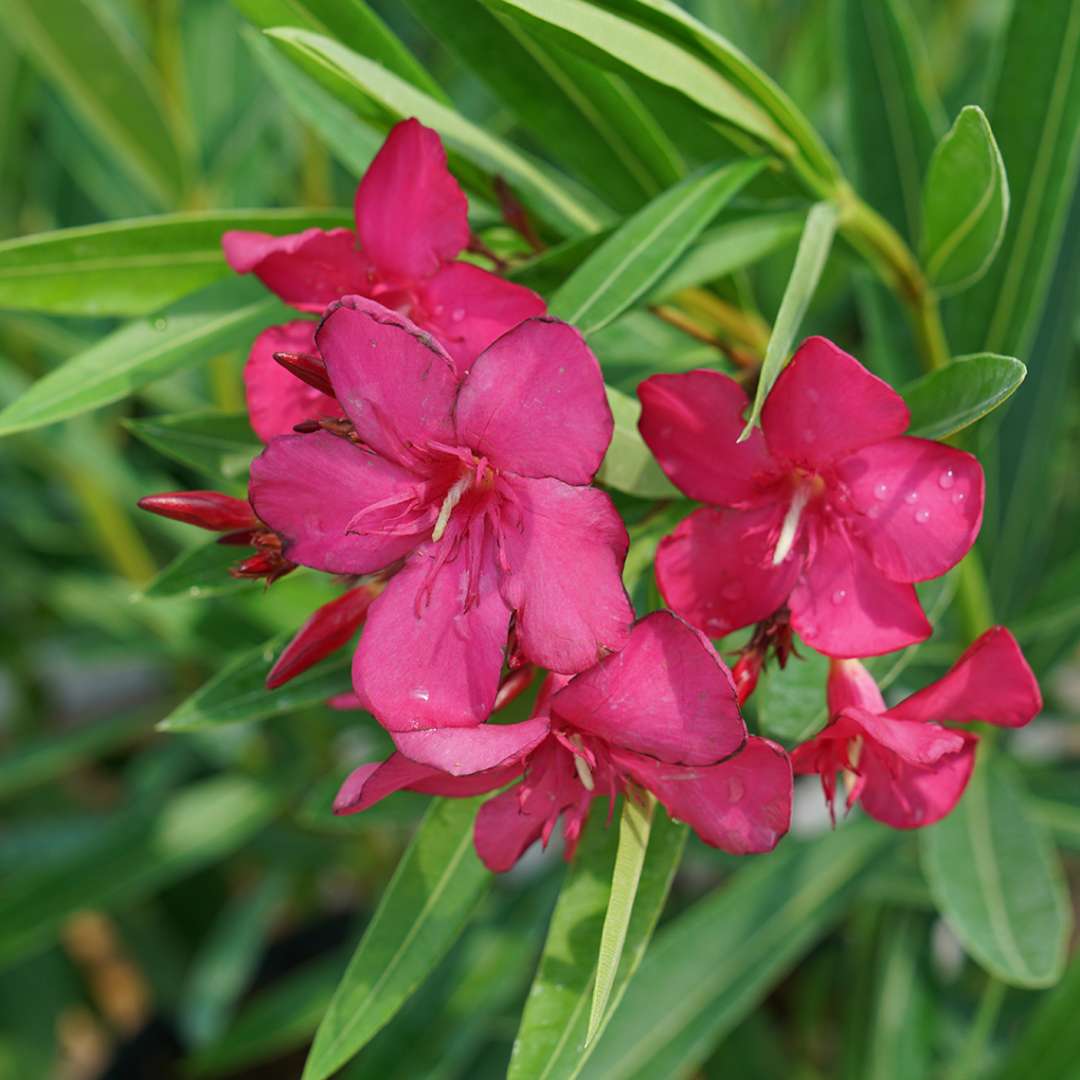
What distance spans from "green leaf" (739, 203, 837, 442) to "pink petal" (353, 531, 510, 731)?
0.14m

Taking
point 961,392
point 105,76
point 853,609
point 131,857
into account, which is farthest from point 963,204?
point 131,857

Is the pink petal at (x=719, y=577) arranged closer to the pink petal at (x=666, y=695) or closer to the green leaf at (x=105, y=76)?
the pink petal at (x=666, y=695)

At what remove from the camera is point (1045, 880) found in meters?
0.94

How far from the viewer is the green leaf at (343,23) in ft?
2.36

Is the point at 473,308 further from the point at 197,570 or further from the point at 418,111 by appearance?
the point at 197,570

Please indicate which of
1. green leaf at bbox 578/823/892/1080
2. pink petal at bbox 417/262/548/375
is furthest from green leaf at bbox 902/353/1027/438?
green leaf at bbox 578/823/892/1080

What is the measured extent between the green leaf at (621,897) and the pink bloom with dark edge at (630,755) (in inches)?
0.6

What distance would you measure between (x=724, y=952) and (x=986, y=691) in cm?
63

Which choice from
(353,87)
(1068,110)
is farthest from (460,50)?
(1068,110)

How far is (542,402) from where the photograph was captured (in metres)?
0.53

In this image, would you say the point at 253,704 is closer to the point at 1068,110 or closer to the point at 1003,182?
the point at 1003,182

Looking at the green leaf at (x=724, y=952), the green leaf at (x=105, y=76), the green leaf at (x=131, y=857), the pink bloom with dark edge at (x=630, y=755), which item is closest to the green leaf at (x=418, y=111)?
the pink bloom with dark edge at (x=630, y=755)

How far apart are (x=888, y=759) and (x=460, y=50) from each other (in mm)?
507

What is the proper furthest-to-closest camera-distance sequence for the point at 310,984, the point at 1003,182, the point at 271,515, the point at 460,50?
the point at 310,984 → the point at 460,50 → the point at 1003,182 → the point at 271,515
